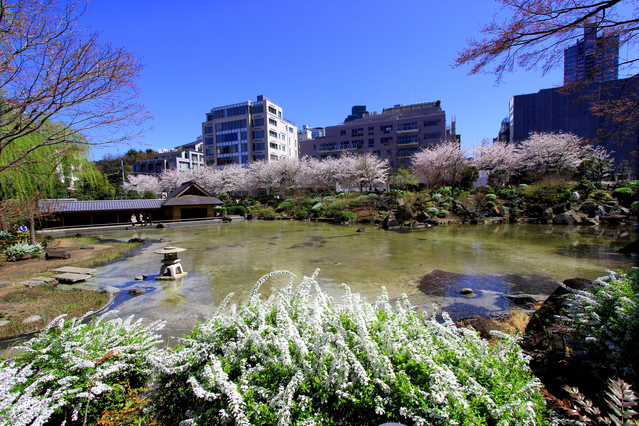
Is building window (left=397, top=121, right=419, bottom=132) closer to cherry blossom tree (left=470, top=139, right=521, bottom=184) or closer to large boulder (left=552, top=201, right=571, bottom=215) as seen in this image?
cherry blossom tree (left=470, top=139, right=521, bottom=184)

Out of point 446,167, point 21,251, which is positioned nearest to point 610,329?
point 21,251

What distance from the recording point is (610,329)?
2590 millimetres

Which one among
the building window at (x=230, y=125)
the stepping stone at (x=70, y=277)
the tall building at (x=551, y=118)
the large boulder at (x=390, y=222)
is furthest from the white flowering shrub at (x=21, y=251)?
the building window at (x=230, y=125)

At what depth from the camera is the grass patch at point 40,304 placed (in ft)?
17.5

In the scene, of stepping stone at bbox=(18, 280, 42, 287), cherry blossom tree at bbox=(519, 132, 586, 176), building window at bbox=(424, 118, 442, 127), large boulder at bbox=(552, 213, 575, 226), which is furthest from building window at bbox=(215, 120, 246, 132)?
stepping stone at bbox=(18, 280, 42, 287)

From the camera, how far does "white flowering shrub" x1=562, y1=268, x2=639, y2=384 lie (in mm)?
2391

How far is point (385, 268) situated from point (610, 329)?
291 inches

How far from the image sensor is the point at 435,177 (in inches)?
1291

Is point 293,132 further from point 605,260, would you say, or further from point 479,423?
point 479,423

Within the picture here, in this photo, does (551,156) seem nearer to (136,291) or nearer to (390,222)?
(390,222)

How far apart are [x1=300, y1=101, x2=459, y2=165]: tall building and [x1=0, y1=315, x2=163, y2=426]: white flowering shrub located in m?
49.9

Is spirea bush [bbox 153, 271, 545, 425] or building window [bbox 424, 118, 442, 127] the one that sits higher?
building window [bbox 424, 118, 442, 127]

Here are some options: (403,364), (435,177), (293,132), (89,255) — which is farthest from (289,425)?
(293,132)

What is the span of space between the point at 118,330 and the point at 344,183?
35.7m
